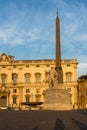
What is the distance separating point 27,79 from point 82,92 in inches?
550

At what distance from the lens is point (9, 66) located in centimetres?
8081

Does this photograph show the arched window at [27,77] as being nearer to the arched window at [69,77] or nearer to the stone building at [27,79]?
the stone building at [27,79]

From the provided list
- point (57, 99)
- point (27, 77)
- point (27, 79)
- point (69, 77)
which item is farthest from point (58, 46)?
point (27, 77)

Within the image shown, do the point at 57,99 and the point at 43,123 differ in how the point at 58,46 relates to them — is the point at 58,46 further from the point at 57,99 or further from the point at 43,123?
the point at 43,123

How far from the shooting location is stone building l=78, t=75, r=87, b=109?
265ft

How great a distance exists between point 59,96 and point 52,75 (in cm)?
257

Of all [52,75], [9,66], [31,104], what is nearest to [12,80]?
[9,66]

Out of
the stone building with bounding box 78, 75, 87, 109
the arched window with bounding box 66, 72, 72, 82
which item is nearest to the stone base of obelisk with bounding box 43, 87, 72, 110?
the arched window with bounding box 66, 72, 72, 82

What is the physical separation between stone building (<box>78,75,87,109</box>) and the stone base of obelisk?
142ft

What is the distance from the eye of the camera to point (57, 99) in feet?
120

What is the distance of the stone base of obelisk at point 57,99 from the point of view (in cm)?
3666

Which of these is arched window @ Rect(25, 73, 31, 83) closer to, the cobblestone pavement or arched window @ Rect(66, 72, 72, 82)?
arched window @ Rect(66, 72, 72, 82)

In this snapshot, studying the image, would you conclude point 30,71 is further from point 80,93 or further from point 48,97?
point 48,97

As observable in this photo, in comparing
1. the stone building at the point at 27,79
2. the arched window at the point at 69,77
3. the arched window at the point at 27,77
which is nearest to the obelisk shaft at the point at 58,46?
the stone building at the point at 27,79
